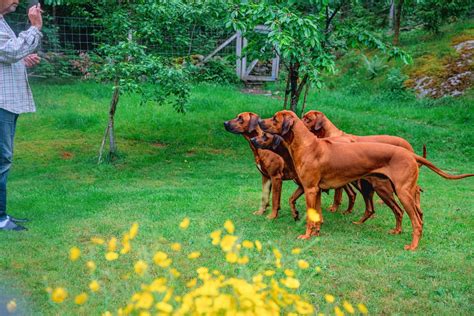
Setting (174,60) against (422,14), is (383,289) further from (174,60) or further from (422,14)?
(422,14)

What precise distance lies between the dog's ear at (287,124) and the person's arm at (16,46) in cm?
279

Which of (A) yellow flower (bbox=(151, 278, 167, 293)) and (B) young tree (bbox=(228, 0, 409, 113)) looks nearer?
(A) yellow flower (bbox=(151, 278, 167, 293))

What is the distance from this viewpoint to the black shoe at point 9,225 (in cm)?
631

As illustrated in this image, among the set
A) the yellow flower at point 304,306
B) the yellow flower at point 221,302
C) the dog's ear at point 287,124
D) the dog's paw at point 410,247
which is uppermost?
the dog's ear at point 287,124

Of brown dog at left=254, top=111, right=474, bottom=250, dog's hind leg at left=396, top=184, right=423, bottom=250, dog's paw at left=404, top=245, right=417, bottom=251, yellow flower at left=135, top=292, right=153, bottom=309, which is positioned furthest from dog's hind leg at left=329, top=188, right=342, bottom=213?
yellow flower at left=135, top=292, right=153, bottom=309

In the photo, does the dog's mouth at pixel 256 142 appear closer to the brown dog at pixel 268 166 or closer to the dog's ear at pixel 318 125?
the brown dog at pixel 268 166

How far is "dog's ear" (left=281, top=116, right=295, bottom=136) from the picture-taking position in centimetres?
636

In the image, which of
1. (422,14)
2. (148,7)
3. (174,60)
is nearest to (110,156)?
(174,60)

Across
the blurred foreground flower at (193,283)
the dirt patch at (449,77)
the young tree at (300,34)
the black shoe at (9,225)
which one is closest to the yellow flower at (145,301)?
the blurred foreground flower at (193,283)

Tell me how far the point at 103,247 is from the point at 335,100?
12959 mm

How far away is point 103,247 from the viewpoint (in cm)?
584

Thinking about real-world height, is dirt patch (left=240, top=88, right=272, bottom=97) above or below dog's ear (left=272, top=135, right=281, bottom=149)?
below

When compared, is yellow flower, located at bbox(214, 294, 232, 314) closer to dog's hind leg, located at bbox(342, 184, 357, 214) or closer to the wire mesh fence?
dog's hind leg, located at bbox(342, 184, 357, 214)

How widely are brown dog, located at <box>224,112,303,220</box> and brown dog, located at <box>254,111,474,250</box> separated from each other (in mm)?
393
